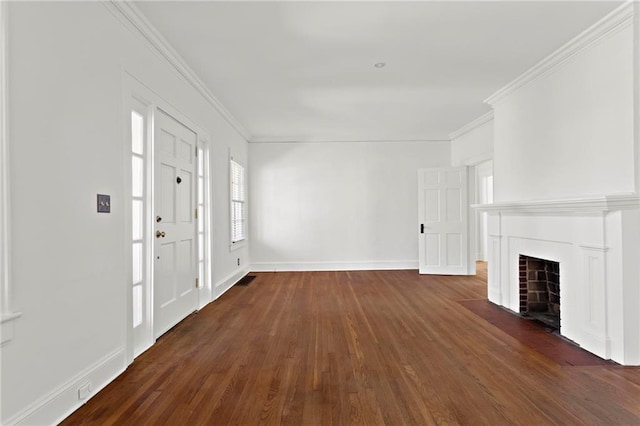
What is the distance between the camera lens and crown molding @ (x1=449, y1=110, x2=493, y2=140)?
218 inches

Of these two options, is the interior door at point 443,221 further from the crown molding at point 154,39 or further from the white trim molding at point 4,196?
the white trim molding at point 4,196

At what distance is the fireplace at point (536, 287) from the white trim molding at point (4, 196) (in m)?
4.54

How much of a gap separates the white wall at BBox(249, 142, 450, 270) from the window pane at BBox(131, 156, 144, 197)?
418cm

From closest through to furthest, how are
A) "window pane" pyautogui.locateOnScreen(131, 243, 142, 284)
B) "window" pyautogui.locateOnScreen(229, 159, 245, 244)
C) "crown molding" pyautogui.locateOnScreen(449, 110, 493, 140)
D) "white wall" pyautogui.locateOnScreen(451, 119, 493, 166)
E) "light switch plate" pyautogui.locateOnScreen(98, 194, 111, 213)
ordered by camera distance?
"light switch plate" pyautogui.locateOnScreen(98, 194, 111, 213) < "window pane" pyautogui.locateOnScreen(131, 243, 142, 284) < "crown molding" pyautogui.locateOnScreen(449, 110, 493, 140) < "white wall" pyautogui.locateOnScreen(451, 119, 493, 166) < "window" pyautogui.locateOnScreen(229, 159, 245, 244)

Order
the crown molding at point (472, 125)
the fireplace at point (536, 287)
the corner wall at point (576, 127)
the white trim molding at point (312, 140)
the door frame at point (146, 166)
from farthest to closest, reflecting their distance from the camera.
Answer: the white trim molding at point (312, 140) → the crown molding at point (472, 125) → the fireplace at point (536, 287) → the corner wall at point (576, 127) → the door frame at point (146, 166)

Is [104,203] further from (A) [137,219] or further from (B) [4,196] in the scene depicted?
(B) [4,196]

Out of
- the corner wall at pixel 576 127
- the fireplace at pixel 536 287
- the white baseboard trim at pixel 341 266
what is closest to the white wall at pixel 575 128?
the corner wall at pixel 576 127

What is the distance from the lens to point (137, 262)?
9.77ft

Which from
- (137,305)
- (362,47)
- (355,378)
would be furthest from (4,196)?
(362,47)

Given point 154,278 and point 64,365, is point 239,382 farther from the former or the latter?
point 154,278

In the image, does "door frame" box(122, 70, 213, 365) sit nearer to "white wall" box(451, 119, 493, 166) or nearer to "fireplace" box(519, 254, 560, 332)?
"fireplace" box(519, 254, 560, 332)

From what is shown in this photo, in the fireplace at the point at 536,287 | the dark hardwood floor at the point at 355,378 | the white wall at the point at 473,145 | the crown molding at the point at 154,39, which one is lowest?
the dark hardwood floor at the point at 355,378

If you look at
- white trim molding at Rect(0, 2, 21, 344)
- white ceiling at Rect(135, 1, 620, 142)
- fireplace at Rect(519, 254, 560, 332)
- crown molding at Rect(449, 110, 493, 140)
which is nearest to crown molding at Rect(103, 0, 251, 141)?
white ceiling at Rect(135, 1, 620, 142)

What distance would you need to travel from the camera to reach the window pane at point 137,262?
9.61 feet
